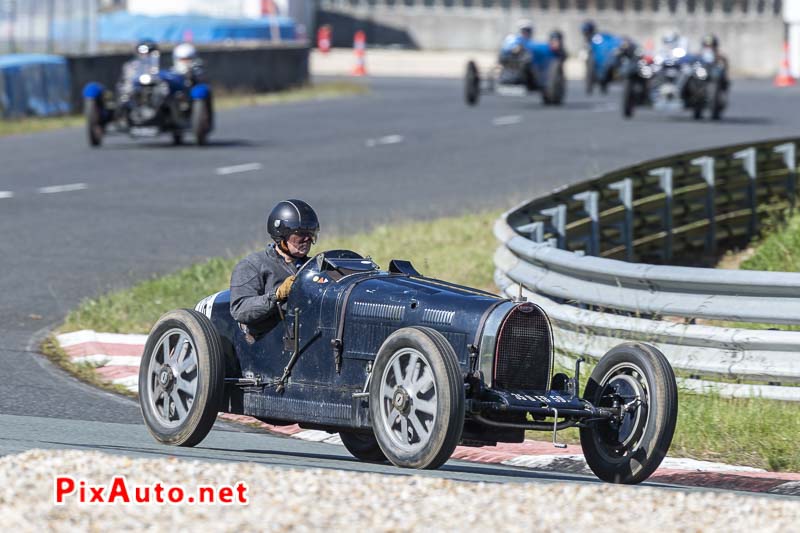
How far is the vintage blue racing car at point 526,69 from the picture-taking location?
1427 inches

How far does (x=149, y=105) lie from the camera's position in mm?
26594

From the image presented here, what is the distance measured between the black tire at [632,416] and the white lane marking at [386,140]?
2067 cm

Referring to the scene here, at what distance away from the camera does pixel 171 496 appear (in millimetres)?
6379

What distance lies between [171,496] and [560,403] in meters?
2.11

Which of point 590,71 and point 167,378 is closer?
point 167,378

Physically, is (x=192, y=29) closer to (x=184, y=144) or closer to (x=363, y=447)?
(x=184, y=144)

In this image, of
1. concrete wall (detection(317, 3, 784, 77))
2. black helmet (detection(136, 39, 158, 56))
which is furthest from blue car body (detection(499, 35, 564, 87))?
concrete wall (detection(317, 3, 784, 77))

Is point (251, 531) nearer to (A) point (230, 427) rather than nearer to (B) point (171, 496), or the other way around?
(B) point (171, 496)

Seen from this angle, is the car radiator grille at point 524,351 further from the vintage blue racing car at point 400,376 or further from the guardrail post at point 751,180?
the guardrail post at point 751,180

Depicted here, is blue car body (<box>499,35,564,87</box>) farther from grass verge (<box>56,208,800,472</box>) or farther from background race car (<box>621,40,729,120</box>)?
grass verge (<box>56,208,800,472</box>)

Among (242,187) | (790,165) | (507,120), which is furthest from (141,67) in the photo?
(790,165)

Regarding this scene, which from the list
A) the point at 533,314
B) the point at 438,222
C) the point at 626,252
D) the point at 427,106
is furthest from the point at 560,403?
the point at 427,106

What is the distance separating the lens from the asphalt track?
386 inches

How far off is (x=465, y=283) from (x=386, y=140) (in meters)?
14.7
